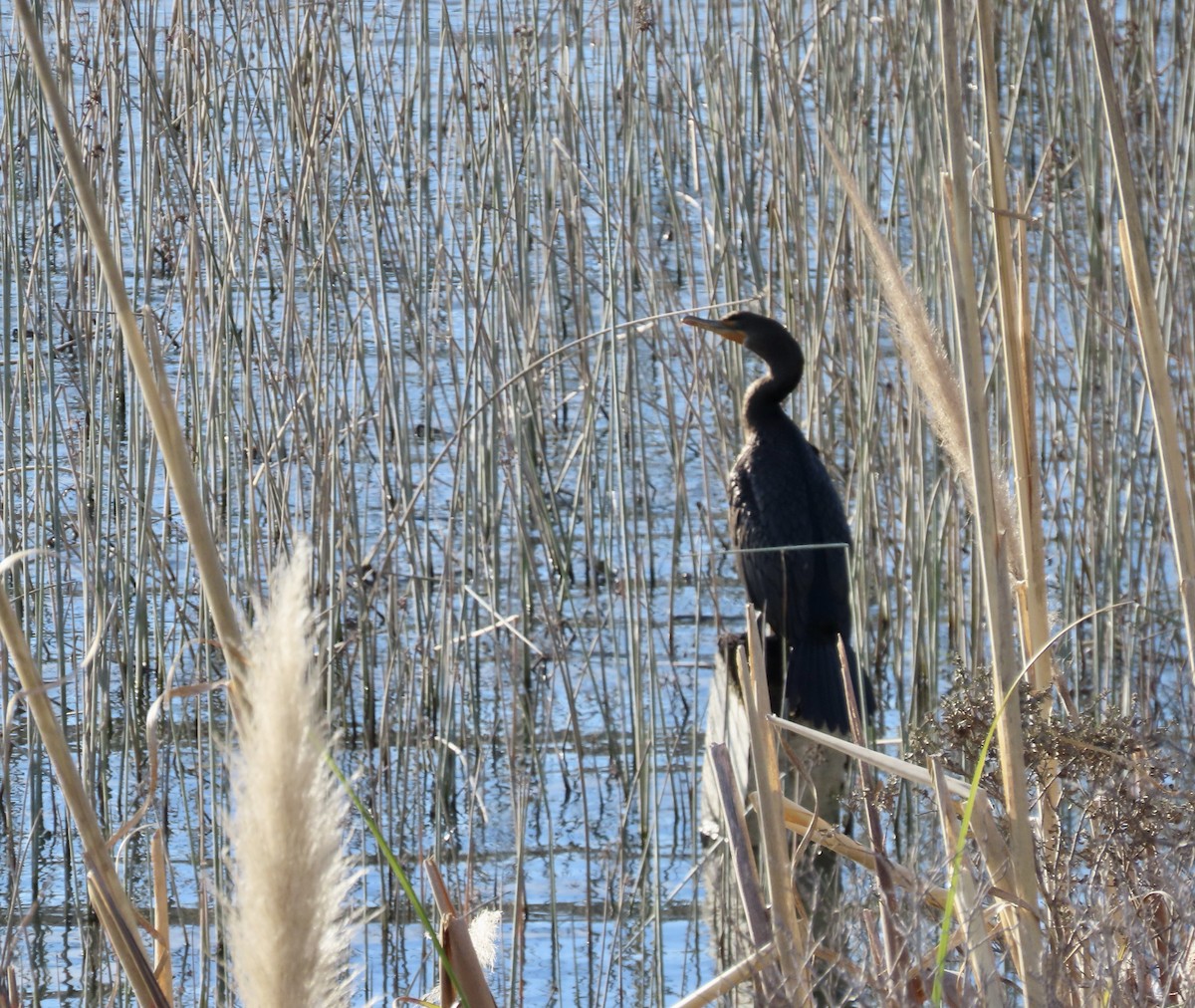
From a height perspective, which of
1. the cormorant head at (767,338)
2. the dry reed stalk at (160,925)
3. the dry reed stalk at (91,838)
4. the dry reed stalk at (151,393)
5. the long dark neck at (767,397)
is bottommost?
the dry reed stalk at (160,925)

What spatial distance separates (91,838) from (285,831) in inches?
13.3

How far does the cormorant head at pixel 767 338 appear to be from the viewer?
9.70 feet

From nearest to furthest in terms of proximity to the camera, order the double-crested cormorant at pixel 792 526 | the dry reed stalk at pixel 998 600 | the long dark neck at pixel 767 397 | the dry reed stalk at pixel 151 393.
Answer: the dry reed stalk at pixel 151 393 → the dry reed stalk at pixel 998 600 → the double-crested cormorant at pixel 792 526 → the long dark neck at pixel 767 397

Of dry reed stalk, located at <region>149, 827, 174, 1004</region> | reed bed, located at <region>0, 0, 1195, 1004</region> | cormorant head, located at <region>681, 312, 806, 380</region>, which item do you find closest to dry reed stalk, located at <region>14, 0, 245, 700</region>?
dry reed stalk, located at <region>149, 827, 174, 1004</region>

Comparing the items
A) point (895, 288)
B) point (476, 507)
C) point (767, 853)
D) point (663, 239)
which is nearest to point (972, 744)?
point (767, 853)

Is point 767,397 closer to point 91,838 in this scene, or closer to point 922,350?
point 922,350

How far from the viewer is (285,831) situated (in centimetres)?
52

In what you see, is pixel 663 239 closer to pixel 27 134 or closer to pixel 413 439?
pixel 413 439

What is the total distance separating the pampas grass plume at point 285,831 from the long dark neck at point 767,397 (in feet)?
8.11

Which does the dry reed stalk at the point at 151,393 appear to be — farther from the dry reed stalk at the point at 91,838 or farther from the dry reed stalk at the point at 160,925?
the dry reed stalk at the point at 160,925

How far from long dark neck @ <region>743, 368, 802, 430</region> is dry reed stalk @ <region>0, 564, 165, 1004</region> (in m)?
2.27

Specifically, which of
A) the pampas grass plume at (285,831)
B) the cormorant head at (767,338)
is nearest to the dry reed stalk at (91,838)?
the pampas grass plume at (285,831)

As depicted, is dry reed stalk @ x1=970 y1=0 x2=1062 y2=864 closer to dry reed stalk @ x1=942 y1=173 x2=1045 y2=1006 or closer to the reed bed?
dry reed stalk @ x1=942 y1=173 x2=1045 y2=1006

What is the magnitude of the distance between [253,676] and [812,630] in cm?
247
